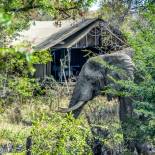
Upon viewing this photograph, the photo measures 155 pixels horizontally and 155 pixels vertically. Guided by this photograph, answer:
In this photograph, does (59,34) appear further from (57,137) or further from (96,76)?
(57,137)

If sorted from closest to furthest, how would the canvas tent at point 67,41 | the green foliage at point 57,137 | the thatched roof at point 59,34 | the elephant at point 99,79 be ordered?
1. the green foliage at point 57,137
2. the elephant at point 99,79
3. the thatched roof at point 59,34
4. the canvas tent at point 67,41

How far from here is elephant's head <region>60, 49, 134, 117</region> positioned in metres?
9.56

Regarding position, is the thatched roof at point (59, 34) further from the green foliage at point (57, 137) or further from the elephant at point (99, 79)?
the green foliage at point (57, 137)

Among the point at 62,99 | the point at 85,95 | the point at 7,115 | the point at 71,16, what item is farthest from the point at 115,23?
the point at 71,16

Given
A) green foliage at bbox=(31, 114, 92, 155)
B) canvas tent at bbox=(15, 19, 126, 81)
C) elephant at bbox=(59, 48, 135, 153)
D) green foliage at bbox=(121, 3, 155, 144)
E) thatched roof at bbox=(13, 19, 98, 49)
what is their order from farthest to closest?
canvas tent at bbox=(15, 19, 126, 81), thatched roof at bbox=(13, 19, 98, 49), elephant at bbox=(59, 48, 135, 153), green foliage at bbox=(121, 3, 155, 144), green foliage at bbox=(31, 114, 92, 155)

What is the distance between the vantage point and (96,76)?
9.85 meters

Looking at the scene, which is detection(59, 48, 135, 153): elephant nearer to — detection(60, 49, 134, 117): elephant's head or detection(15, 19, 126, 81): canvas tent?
detection(60, 49, 134, 117): elephant's head

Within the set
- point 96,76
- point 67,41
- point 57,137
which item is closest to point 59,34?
point 67,41

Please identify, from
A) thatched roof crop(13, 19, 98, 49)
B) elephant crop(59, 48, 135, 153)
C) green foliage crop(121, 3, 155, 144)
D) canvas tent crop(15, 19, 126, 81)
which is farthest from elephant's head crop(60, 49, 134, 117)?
canvas tent crop(15, 19, 126, 81)

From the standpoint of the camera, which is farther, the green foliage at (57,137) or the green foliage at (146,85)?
the green foliage at (146,85)

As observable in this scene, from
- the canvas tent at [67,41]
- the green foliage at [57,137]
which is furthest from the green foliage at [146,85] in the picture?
the canvas tent at [67,41]

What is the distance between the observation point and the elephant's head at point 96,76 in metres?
9.56

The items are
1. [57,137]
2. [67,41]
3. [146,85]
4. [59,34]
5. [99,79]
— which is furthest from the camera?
[59,34]

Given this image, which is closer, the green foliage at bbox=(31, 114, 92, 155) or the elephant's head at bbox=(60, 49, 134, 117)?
the green foliage at bbox=(31, 114, 92, 155)
